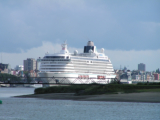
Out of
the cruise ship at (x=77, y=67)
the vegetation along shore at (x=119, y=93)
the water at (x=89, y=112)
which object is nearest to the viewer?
the water at (x=89, y=112)

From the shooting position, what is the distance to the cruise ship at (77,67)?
128000mm

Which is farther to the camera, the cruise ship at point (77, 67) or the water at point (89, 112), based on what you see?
the cruise ship at point (77, 67)

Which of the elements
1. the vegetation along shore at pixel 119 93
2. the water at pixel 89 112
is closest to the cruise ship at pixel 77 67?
the vegetation along shore at pixel 119 93

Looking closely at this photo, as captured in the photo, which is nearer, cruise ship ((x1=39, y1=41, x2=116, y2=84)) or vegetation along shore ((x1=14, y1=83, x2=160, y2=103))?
vegetation along shore ((x1=14, y1=83, x2=160, y2=103))

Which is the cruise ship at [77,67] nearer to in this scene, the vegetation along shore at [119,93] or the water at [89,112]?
the vegetation along shore at [119,93]

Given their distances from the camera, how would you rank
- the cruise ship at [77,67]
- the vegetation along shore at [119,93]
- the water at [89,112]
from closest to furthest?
1. the water at [89,112]
2. the vegetation along shore at [119,93]
3. the cruise ship at [77,67]

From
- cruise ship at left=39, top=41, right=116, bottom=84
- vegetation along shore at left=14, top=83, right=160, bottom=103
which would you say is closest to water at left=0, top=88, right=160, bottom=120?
vegetation along shore at left=14, top=83, right=160, bottom=103

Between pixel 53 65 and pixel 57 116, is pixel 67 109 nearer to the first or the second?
pixel 57 116

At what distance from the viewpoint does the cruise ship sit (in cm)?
12800

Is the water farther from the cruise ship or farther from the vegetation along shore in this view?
the cruise ship

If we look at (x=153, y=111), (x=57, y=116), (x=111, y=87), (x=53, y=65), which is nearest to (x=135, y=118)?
(x=153, y=111)

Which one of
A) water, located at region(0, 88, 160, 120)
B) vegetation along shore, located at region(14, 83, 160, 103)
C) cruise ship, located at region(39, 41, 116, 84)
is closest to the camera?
water, located at region(0, 88, 160, 120)

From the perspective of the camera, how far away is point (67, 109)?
5028 cm

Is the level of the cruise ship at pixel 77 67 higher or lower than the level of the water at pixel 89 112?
higher
